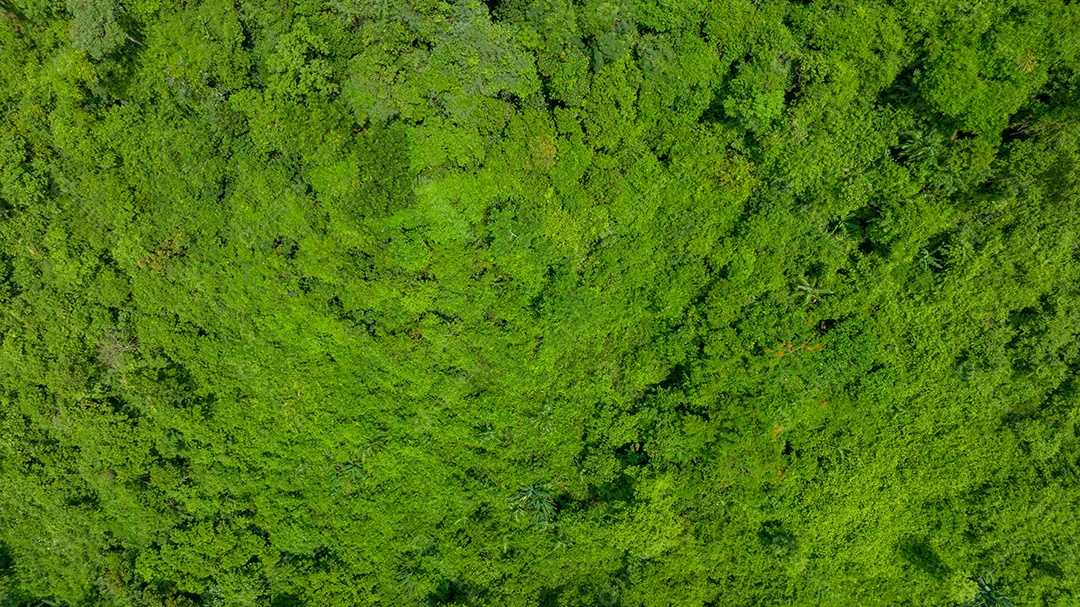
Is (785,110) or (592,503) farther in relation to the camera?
(592,503)

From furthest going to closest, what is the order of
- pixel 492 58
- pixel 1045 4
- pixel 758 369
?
1. pixel 758 369
2. pixel 492 58
3. pixel 1045 4

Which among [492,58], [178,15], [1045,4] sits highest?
[178,15]

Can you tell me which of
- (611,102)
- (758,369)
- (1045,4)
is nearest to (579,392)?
(758,369)

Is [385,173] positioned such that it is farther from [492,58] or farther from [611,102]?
[611,102]

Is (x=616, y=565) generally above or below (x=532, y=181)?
below

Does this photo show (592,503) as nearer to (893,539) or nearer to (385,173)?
(893,539)

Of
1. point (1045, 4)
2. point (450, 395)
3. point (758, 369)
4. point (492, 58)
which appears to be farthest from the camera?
point (450, 395)

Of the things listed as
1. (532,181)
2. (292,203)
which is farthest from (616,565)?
(292,203)
